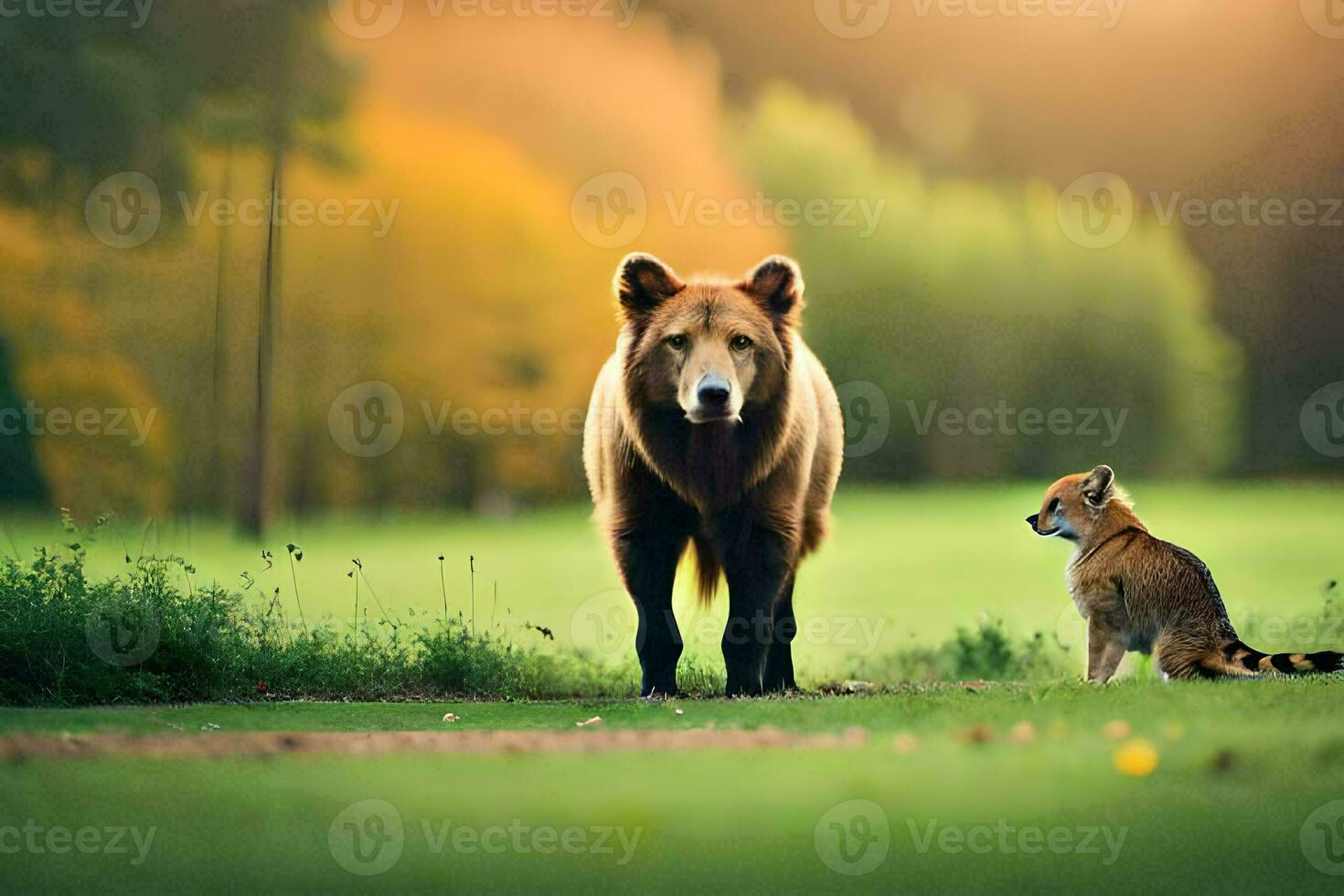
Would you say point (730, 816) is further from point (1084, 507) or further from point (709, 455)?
point (1084, 507)

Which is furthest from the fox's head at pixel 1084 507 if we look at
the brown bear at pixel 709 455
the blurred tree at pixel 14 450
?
the blurred tree at pixel 14 450

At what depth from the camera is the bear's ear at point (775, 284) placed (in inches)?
295

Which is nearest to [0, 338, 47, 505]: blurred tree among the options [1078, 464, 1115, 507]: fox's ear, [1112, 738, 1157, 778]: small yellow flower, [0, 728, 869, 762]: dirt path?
[0, 728, 869, 762]: dirt path

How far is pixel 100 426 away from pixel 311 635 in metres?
2.38

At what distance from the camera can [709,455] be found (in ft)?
24.3

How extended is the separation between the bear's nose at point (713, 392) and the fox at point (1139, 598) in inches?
81.9

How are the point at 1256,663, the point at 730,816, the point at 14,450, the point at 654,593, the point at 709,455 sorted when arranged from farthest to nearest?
the point at 14,450 < the point at 654,593 < the point at 709,455 < the point at 1256,663 < the point at 730,816

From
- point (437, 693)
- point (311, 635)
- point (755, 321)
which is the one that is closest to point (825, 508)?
point (755, 321)

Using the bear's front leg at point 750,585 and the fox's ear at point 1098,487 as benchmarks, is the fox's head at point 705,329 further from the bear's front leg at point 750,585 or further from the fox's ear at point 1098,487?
the fox's ear at point 1098,487

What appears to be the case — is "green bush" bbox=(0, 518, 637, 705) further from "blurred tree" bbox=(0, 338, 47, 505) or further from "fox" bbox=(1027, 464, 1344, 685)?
"fox" bbox=(1027, 464, 1344, 685)

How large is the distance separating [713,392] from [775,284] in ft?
3.15

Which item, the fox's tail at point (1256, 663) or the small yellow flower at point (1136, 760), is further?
the fox's tail at point (1256, 663)

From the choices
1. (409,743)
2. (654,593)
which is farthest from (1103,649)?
(409,743)

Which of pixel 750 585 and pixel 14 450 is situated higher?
pixel 14 450
